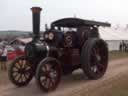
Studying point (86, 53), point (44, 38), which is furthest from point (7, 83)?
point (86, 53)

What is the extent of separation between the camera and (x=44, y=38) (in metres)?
8.98

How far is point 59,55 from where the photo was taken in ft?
28.8

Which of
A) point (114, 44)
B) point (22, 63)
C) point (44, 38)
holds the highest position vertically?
point (44, 38)

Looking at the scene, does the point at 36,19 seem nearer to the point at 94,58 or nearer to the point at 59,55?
the point at 59,55

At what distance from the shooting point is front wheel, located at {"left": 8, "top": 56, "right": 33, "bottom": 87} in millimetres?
8367

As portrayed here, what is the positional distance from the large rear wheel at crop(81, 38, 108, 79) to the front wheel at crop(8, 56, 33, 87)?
1.94 metres

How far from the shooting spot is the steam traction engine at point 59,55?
7.80 metres

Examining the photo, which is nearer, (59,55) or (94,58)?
(59,55)

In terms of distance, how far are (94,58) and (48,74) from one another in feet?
8.63

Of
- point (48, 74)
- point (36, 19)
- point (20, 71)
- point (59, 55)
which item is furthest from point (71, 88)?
point (36, 19)

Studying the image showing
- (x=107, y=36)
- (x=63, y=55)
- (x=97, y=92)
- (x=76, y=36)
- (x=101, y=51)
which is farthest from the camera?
(x=107, y=36)

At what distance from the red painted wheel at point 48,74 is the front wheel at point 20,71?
929 mm

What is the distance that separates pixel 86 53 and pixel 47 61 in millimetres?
1978

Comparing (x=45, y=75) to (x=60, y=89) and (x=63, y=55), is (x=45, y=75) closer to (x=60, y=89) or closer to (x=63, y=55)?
(x=60, y=89)
